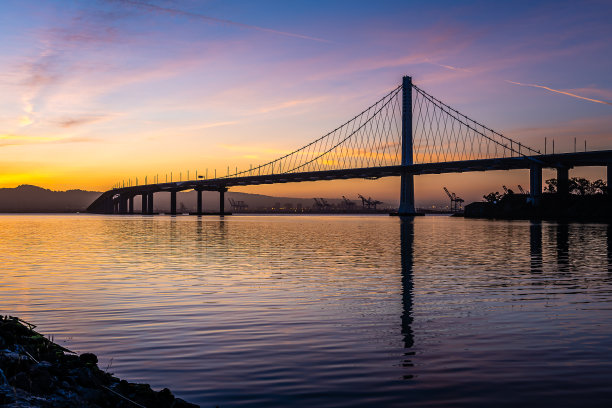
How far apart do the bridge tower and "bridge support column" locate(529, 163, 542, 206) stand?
28151mm

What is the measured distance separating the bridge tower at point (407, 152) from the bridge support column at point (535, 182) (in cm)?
2815

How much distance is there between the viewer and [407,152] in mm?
157000

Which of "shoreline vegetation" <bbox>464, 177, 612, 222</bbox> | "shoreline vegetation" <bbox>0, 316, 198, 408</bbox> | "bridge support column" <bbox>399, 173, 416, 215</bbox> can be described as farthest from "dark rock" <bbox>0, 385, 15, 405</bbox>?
"bridge support column" <bbox>399, 173, 416, 215</bbox>

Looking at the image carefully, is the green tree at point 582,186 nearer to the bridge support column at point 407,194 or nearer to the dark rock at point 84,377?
the bridge support column at point 407,194

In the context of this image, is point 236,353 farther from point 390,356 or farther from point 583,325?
point 583,325

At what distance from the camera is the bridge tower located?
157m

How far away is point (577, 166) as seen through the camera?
5709 inches

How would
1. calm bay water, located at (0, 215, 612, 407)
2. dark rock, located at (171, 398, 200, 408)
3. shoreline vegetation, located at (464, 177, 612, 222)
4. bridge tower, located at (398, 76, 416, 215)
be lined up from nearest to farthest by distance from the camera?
dark rock, located at (171, 398, 200, 408), calm bay water, located at (0, 215, 612, 407), shoreline vegetation, located at (464, 177, 612, 222), bridge tower, located at (398, 76, 416, 215)

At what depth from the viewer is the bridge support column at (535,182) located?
14350 centimetres

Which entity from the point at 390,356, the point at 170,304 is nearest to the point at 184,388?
the point at 390,356

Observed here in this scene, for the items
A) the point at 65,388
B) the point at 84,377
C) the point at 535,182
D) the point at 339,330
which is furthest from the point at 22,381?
the point at 535,182

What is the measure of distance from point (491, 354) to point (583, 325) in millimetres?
3879

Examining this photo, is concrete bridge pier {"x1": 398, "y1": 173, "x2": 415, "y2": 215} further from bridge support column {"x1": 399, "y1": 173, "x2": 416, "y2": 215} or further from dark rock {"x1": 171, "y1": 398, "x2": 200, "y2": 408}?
dark rock {"x1": 171, "y1": 398, "x2": 200, "y2": 408}

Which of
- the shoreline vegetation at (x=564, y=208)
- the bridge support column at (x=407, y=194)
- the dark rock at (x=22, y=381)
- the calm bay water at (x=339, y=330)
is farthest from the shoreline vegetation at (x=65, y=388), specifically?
the bridge support column at (x=407, y=194)
